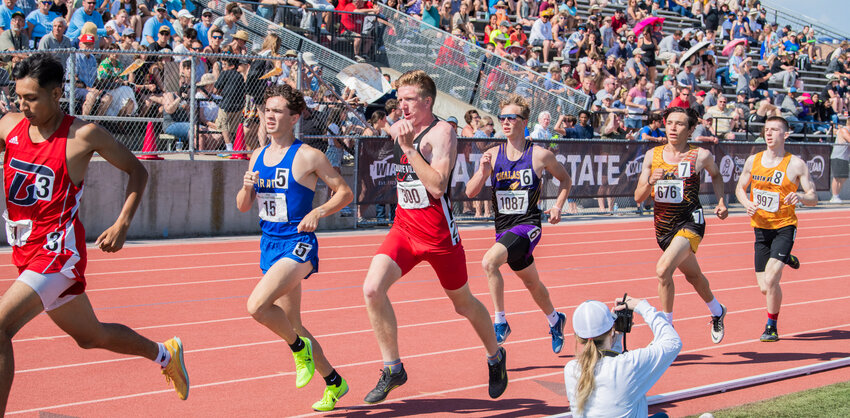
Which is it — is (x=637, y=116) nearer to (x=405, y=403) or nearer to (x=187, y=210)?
(x=187, y=210)

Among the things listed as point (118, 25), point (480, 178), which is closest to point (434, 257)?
point (480, 178)

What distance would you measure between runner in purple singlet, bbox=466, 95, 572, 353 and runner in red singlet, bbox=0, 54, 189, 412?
3.18m

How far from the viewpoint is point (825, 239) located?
55.8 feet

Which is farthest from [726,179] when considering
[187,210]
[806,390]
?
[806,390]

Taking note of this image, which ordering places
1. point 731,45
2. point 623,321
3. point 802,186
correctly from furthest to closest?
point 731,45
point 802,186
point 623,321

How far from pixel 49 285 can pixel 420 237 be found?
2252 millimetres

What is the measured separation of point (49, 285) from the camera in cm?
503

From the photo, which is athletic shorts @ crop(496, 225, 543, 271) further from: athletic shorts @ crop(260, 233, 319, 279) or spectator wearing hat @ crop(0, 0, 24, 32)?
spectator wearing hat @ crop(0, 0, 24, 32)

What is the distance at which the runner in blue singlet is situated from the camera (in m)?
5.82

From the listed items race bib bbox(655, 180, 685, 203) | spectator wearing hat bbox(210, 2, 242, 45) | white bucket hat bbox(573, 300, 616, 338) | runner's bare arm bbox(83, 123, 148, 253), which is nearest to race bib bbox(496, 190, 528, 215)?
race bib bbox(655, 180, 685, 203)

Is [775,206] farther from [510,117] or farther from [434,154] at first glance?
[434,154]

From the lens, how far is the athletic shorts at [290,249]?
231 inches

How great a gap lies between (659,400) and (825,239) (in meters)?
12.3

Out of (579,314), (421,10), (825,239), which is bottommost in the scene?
(825,239)
